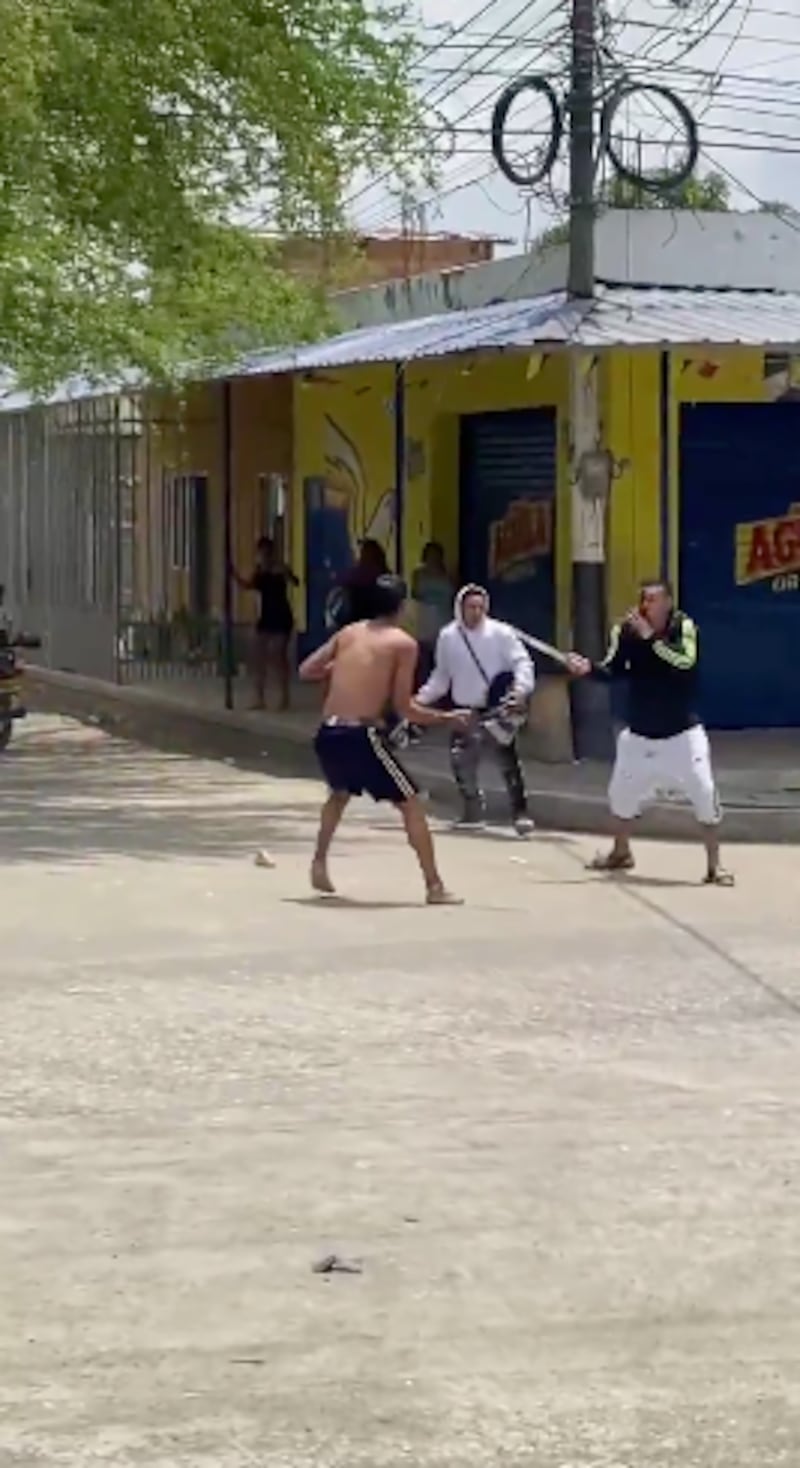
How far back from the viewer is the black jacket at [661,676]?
13836mm

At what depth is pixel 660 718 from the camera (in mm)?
13883

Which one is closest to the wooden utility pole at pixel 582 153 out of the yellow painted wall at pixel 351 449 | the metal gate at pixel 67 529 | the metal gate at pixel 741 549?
the metal gate at pixel 741 549

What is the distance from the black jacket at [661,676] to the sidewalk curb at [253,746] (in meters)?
2.49

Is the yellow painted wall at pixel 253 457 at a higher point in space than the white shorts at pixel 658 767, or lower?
higher

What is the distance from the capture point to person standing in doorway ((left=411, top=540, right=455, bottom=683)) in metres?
22.1

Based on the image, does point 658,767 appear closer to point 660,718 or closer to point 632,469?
point 660,718

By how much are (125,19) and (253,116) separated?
4.59ft

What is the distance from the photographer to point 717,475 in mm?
21062

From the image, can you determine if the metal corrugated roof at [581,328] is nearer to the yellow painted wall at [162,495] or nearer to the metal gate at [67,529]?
the metal gate at [67,529]

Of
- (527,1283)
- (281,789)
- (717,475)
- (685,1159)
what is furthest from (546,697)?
(527,1283)

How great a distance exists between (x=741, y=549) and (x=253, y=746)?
14.9 ft

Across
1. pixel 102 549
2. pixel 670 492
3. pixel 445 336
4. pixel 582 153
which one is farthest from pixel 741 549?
pixel 102 549

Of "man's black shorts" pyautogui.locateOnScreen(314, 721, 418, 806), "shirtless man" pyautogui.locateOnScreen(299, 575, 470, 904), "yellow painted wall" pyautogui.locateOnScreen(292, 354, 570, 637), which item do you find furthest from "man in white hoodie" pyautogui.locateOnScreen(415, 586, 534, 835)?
"yellow painted wall" pyautogui.locateOnScreen(292, 354, 570, 637)

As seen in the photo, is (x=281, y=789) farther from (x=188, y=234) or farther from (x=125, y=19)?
(x=125, y=19)
